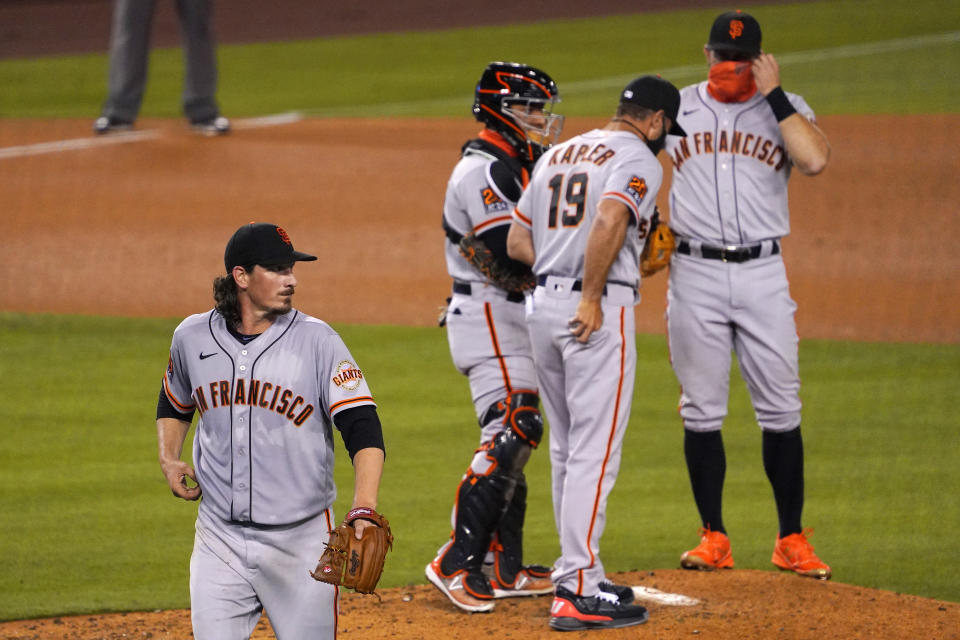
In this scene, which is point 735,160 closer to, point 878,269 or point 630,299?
point 630,299

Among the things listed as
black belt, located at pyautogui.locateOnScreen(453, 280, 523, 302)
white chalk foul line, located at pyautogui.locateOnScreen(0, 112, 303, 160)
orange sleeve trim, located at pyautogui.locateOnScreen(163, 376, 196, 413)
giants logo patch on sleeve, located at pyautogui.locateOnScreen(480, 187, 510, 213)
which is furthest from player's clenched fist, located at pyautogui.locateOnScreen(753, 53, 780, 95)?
white chalk foul line, located at pyautogui.locateOnScreen(0, 112, 303, 160)

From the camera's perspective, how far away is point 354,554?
386cm

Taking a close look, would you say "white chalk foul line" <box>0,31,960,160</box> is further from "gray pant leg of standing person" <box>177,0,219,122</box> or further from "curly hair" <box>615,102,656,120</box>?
"curly hair" <box>615,102,656,120</box>

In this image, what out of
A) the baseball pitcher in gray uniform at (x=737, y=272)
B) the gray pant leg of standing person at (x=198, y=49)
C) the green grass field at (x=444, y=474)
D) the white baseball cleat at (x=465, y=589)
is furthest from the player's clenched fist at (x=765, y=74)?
the gray pant leg of standing person at (x=198, y=49)

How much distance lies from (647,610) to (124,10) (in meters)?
11.1

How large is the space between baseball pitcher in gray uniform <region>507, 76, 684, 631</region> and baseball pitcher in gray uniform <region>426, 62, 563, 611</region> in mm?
249

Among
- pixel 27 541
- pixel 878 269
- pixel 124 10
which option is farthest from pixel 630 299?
pixel 124 10

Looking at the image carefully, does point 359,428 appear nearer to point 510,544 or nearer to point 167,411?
point 167,411

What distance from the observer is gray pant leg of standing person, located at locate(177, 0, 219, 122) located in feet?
48.6

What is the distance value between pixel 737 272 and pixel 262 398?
8.40ft

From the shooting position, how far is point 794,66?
73.7 feet

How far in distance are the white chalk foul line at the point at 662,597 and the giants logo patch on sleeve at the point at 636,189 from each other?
160cm

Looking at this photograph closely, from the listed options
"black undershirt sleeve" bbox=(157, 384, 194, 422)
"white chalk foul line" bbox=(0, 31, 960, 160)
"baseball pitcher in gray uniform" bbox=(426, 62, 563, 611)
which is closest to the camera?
"black undershirt sleeve" bbox=(157, 384, 194, 422)

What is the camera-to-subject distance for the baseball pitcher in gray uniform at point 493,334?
559 cm
